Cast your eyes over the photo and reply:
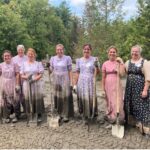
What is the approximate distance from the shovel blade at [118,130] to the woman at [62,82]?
1199 millimetres

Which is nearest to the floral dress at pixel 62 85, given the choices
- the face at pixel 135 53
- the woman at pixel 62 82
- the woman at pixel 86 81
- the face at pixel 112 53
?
the woman at pixel 62 82

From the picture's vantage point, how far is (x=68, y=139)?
7.14m

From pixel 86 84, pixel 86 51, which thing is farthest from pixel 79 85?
pixel 86 51

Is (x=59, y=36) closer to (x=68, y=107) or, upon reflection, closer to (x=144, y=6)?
(x=144, y=6)

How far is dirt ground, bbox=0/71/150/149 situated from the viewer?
6848 millimetres

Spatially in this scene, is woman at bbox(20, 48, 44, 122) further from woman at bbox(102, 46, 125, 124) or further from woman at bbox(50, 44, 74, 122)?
woman at bbox(102, 46, 125, 124)

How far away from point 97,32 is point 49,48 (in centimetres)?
2871

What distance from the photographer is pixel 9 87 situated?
8375 mm

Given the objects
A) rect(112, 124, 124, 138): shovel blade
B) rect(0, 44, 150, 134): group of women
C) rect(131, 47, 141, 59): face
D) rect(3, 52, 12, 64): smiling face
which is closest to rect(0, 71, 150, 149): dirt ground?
rect(112, 124, 124, 138): shovel blade

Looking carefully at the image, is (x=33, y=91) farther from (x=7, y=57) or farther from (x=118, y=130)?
(x=118, y=130)

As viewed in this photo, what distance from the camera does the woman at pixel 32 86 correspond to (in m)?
8.00

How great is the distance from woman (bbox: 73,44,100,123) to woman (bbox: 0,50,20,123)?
1292mm

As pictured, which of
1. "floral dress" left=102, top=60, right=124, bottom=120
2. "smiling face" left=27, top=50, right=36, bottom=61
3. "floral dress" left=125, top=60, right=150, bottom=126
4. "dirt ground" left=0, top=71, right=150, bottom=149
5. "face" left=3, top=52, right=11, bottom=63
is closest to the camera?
"dirt ground" left=0, top=71, right=150, bottom=149

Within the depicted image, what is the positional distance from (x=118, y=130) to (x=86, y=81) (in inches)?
45.2
